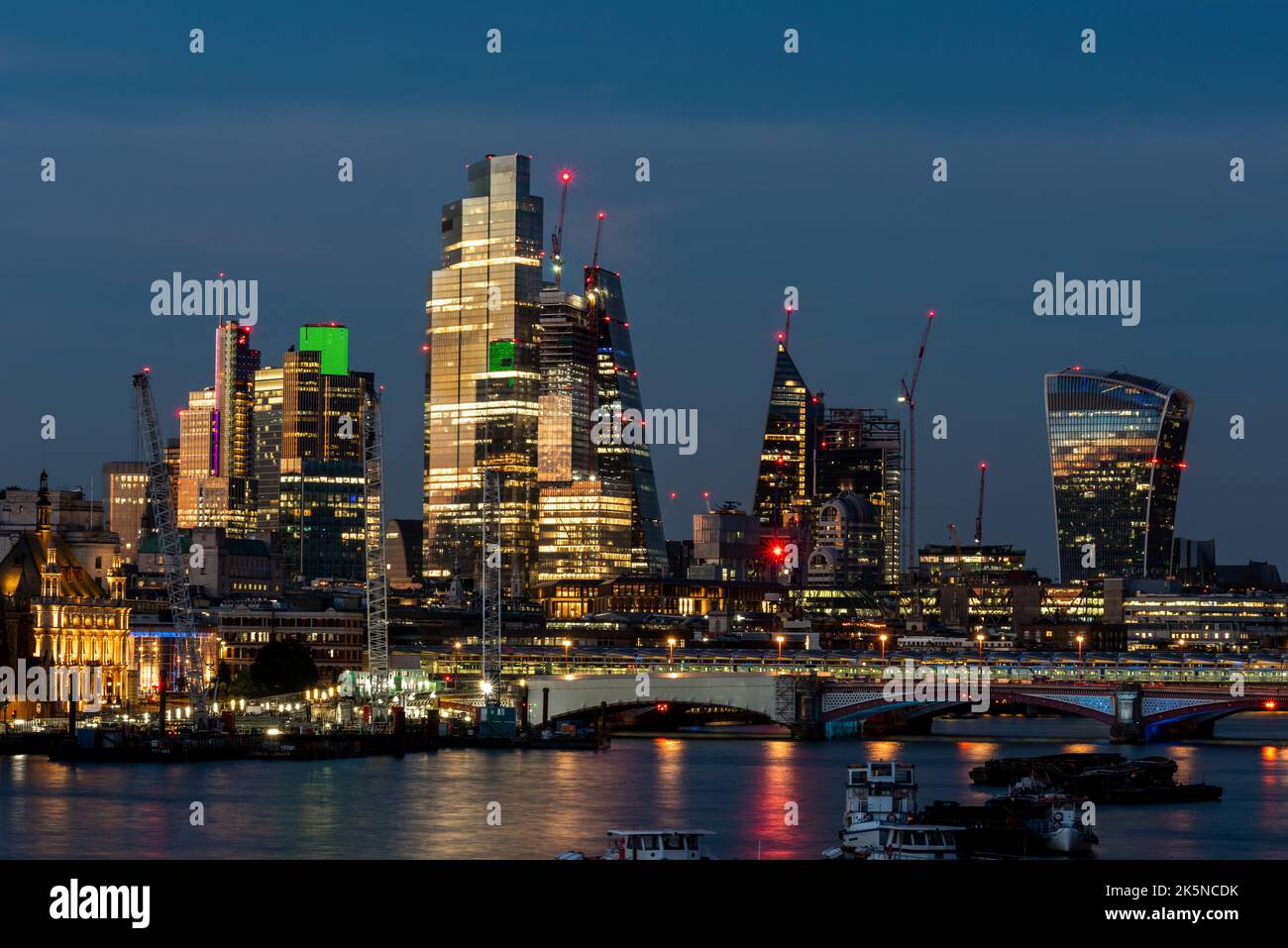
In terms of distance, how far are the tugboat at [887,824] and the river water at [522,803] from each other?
6.48 feet

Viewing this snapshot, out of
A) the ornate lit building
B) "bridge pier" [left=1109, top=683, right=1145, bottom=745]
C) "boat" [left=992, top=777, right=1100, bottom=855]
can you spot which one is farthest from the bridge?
"boat" [left=992, top=777, right=1100, bottom=855]

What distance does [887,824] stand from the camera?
62.4 metres

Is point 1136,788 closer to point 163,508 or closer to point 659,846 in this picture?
point 659,846

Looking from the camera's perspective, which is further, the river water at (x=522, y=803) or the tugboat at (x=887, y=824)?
the river water at (x=522, y=803)

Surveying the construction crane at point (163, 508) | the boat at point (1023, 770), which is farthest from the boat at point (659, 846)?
the construction crane at point (163, 508)

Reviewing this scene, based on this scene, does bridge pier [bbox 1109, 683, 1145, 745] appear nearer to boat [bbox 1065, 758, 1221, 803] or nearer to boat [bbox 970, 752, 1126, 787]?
boat [bbox 970, 752, 1126, 787]

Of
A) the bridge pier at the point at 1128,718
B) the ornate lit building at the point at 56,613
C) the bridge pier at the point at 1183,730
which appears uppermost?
the ornate lit building at the point at 56,613

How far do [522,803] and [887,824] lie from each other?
87.5 ft

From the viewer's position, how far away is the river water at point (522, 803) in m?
71.4

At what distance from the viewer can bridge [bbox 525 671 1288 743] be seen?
13462 cm

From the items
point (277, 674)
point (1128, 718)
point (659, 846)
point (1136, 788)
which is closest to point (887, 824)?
point (659, 846)

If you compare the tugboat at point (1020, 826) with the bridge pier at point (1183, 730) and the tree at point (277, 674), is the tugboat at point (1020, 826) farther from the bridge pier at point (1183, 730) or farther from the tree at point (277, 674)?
the tree at point (277, 674)
